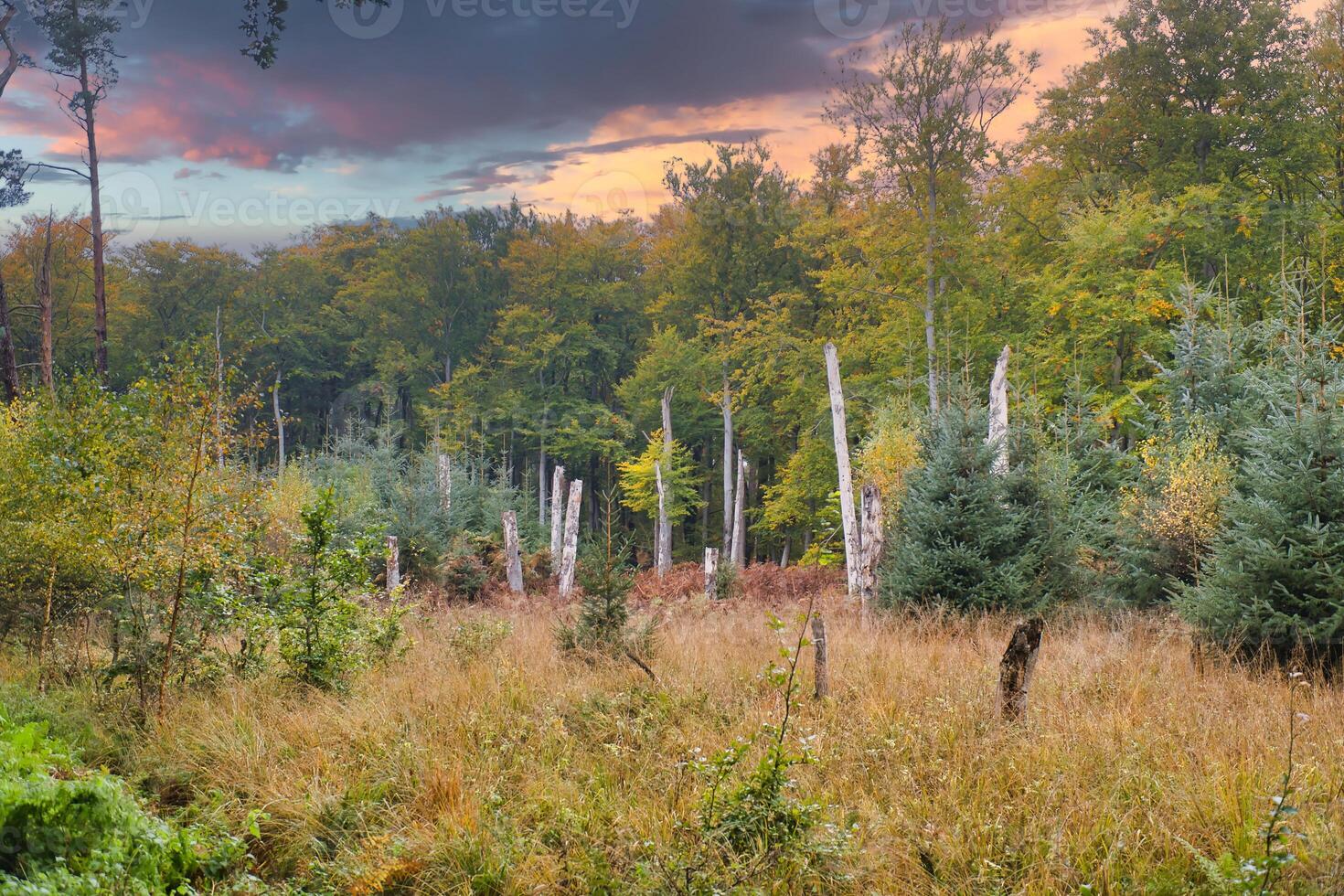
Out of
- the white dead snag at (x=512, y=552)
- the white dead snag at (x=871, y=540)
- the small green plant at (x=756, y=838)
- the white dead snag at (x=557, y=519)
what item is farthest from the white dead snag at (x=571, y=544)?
the small green plant at (x=756, y=838)

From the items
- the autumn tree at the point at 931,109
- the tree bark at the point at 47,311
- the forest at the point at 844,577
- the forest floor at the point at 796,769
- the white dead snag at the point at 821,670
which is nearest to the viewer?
the forest floor at the point at 796,769

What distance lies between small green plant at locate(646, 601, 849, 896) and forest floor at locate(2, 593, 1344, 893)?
148 mm

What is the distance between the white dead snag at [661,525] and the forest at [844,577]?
0.72ft

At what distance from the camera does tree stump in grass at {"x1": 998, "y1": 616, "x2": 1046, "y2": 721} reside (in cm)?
514

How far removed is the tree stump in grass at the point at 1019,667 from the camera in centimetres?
514

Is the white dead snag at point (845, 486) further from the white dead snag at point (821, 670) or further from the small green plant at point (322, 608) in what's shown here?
the small green plant at point (322, 608)

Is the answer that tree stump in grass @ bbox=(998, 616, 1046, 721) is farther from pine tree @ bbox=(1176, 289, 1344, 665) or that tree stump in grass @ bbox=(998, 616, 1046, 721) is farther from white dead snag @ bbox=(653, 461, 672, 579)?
white dead snag @ bbox=(653, 461, 672, 579)

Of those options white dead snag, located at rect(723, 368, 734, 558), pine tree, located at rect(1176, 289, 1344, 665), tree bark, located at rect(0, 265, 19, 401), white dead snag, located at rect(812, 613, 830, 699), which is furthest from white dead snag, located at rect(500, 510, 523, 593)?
pine tree, located at rect(1176, 289, 1344, 665)

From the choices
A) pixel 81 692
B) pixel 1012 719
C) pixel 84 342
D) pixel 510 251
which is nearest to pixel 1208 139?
pixel 1012 719

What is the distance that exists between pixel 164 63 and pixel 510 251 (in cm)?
1922

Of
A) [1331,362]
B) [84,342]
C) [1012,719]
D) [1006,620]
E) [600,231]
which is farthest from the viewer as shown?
[600,231]

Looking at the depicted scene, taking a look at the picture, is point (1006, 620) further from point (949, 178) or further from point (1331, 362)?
point (949, 178)

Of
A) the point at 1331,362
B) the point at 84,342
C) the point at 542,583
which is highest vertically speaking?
the point at 84,342

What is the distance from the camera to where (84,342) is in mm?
31938
